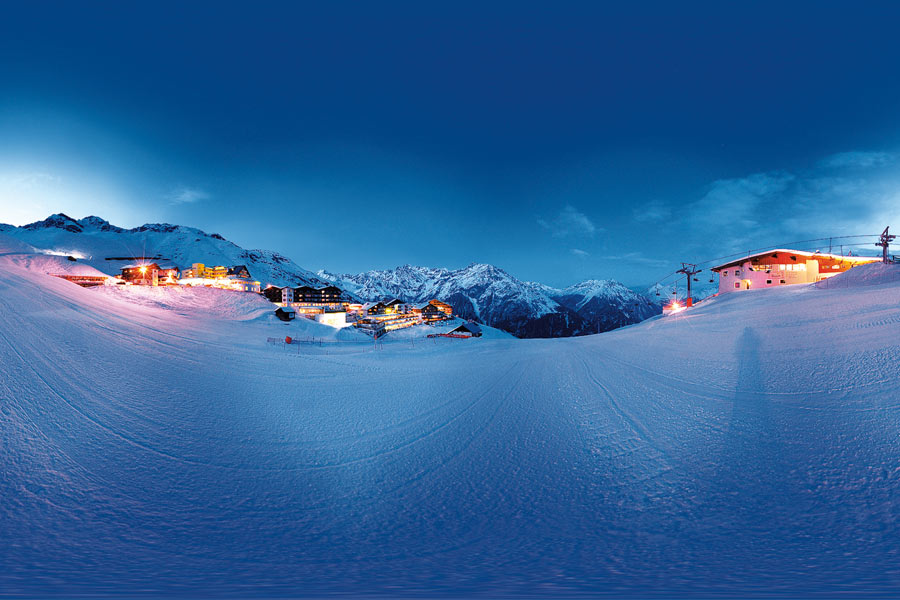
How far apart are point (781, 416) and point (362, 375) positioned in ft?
47.4

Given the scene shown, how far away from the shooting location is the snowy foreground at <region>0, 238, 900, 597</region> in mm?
4223

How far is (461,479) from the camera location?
21.3ft

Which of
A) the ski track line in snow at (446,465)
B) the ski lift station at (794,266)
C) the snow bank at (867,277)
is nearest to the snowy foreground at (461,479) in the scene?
the ski track line in snow at (446,465)

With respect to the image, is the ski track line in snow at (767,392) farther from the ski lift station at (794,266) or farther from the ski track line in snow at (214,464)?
the ski lift station at (794,266)

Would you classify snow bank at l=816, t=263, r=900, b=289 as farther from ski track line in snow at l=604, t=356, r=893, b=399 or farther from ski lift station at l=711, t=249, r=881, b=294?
ski track line in snow at l=604, t=356, r=893, b=399

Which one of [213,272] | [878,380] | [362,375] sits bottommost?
[362,375]

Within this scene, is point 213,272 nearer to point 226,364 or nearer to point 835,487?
point 226,364

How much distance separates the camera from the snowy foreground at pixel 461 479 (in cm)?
422

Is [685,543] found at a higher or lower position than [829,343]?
lower

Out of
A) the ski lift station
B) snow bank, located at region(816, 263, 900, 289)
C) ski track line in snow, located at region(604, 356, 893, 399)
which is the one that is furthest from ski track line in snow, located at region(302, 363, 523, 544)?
the ski lift station

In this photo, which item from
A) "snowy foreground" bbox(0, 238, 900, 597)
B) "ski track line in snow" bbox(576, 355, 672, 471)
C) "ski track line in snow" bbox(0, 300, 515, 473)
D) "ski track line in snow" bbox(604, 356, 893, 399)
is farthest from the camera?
"ski track line in snow" bbox(604, 356, 893, 399)

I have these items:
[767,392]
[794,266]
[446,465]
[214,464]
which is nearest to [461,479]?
[446,465]

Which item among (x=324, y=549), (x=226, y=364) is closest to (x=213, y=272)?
(x=226, y=364)

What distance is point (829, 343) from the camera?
1270 centimetres
